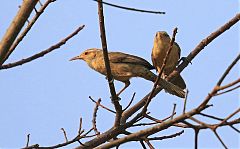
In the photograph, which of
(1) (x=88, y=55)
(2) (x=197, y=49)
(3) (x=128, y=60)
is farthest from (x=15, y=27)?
(1) (x=88, y=55)

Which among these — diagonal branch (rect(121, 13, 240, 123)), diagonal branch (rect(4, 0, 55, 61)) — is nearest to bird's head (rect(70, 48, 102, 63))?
diagonal branch (rect(121, 13, 240, 123))

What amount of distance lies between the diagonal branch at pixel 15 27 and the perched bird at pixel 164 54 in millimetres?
5808

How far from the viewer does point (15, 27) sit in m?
2.89

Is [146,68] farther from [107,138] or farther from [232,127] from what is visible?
[232,127]

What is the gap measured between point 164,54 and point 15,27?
627 cm

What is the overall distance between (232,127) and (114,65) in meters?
4.57

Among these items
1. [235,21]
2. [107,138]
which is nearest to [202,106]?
[235,21]

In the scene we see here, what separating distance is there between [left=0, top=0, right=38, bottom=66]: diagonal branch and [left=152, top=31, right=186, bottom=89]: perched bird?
19.1ft

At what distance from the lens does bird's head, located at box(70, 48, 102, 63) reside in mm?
7822

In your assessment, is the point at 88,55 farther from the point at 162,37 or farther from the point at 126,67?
the point at 162,37

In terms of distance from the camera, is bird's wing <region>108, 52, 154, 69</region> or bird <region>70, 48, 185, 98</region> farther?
bird's wing <region>108, 52, 154, 69</region>

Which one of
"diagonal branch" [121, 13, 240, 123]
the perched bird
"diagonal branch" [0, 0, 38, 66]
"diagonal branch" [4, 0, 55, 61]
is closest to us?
"diagonal branch" [0, 0, 38, 66]

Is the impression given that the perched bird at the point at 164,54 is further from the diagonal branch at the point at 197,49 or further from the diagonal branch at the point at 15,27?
the diagonal branch at the point at 15,27

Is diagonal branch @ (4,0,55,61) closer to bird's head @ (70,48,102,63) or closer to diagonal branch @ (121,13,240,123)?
diagonal branch @ (121,13,240,123)
